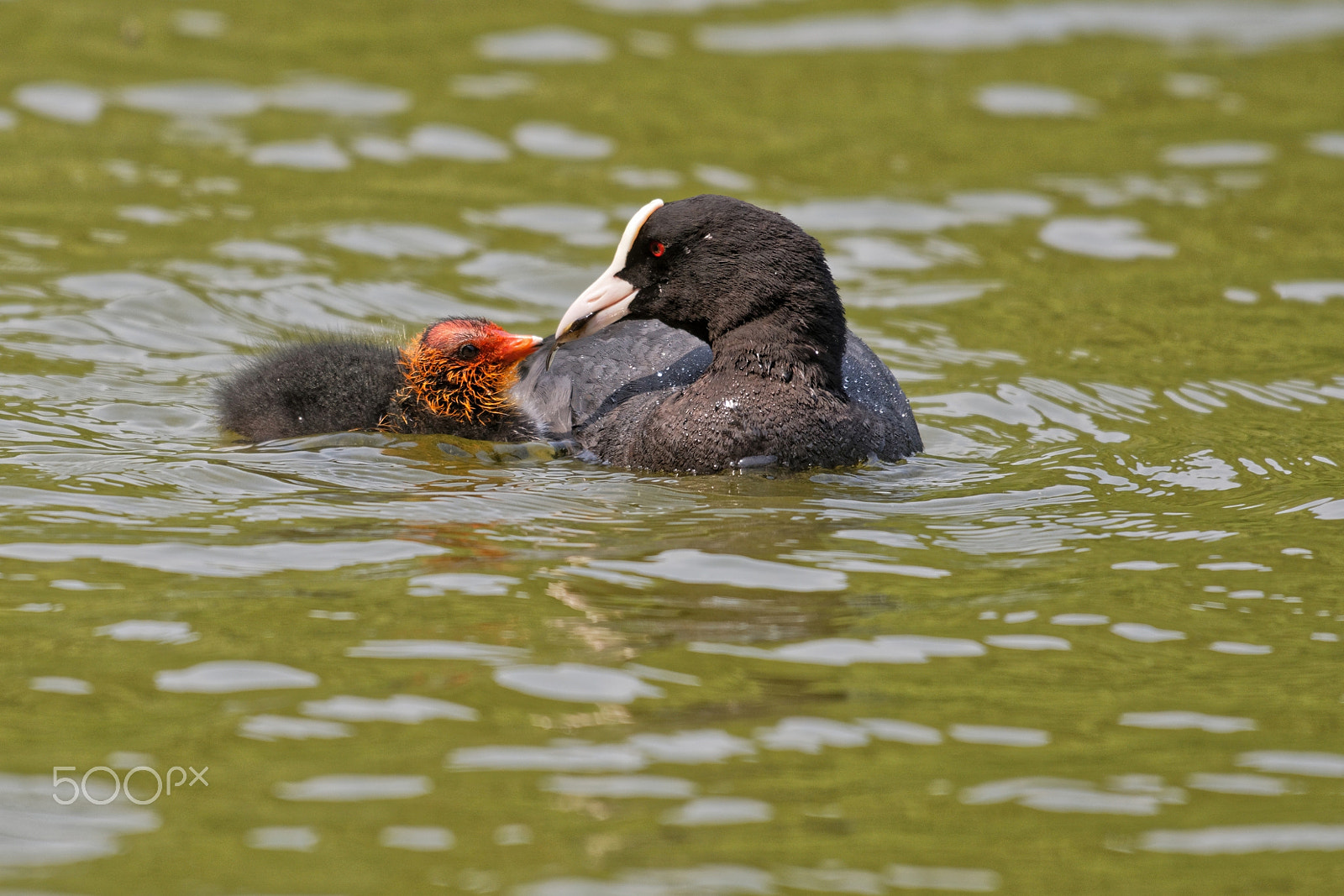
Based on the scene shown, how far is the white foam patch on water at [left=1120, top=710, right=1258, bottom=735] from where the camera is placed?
412 cm

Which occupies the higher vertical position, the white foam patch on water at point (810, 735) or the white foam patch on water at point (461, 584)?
the white foam patch on water at point (461, 584)

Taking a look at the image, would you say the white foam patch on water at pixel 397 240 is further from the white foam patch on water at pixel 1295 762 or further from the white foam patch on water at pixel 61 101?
the white foam patch on water at pixel 1295 762

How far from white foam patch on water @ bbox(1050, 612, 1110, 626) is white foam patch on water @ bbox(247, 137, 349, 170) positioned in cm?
710

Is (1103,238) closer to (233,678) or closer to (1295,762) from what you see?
(1295,762)

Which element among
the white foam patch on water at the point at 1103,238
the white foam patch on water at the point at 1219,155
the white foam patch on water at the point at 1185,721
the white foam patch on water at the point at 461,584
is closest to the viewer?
the white foam patch on water at the point at 1185,721

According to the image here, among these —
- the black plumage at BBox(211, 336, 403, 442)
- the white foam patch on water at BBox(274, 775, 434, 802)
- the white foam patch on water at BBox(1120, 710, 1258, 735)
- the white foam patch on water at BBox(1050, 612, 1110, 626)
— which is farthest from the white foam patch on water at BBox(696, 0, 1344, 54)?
the white foam patch on water at BBox(274, 775, 434, 802)

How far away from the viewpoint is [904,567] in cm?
523

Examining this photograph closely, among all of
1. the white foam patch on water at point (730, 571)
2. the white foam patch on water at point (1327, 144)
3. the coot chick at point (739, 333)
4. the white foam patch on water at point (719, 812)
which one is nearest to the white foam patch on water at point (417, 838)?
the white foam patch on water at point (719, 812)

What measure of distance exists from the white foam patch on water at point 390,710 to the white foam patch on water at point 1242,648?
197cm

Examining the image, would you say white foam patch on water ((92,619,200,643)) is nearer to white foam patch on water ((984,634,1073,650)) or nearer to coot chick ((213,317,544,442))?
white foam patch on water ((984,634,1073,650))

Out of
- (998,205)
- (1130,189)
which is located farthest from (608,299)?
(1130,189)

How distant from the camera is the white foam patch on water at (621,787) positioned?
3689mm

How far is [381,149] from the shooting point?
36.6 feet

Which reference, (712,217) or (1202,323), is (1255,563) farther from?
(1202,323)
